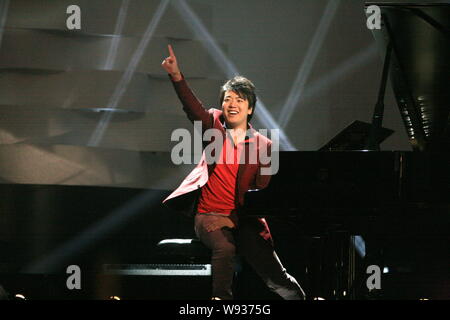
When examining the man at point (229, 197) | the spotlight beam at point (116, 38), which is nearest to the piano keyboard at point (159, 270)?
the man at point (229, 197)

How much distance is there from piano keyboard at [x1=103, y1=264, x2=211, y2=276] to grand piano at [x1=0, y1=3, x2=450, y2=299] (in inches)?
6.8

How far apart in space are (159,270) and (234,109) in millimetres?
1012

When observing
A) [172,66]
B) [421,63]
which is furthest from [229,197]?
[421,63]

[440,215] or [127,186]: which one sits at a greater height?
[127,186]

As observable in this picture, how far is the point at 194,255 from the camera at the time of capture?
12.2 feet

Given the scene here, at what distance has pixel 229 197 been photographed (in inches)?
122

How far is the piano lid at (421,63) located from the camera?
2912mm

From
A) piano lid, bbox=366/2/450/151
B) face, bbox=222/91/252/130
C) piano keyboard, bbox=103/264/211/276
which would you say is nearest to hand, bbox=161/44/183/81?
face, bbox=222/91/252/130

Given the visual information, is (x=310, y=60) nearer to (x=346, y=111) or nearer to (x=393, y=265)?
(x=346, y=111)

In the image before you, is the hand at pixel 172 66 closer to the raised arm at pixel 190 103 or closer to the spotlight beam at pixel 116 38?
the raised arm at pixel 190 103

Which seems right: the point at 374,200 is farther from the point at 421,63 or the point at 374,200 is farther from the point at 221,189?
the point at 421,63

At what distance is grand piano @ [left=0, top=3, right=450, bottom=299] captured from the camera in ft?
9.23
